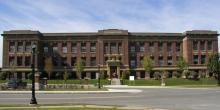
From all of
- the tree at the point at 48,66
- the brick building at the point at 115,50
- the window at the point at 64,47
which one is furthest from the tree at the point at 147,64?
the tree at the point at 48,66

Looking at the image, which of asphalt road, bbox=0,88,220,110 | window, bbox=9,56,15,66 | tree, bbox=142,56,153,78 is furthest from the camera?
window, bbox=9,56,15,66

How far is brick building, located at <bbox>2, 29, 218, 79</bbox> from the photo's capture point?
103 meters

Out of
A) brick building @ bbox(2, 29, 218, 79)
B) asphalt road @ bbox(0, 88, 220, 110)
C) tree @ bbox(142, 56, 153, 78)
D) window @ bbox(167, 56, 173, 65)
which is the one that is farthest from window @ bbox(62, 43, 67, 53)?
asphalt road @ bbox(0, 88, 220, 110)

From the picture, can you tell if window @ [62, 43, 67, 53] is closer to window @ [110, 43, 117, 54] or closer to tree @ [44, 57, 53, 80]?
tree @ [44, 57, 53, 80]

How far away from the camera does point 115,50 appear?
104m

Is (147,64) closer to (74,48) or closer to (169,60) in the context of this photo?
(169,60)

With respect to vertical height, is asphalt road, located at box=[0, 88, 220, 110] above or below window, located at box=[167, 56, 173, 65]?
below

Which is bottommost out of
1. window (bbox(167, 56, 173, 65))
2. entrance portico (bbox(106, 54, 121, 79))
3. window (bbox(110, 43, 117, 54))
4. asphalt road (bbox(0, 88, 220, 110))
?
asphalt road (bbox(0, 88, 220, 110))

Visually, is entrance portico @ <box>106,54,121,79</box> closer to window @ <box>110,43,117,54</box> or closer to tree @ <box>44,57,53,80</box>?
window @ <box>110,43,117,54</box>

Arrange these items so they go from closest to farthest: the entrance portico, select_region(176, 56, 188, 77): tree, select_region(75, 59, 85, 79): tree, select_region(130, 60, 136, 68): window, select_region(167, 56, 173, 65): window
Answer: select_region(176, 56, 188, 77): tree → select_region(75, 59, 85, 79): tree → the entrance portico → select_region(130, 60, 136, 68): window → select_region(167, 56, 173, 65): window

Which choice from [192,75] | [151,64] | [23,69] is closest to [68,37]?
[23,69]

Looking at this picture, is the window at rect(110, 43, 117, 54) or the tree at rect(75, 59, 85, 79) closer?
the tree at rect(75, 59, 85, 79)

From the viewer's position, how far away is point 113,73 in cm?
10088

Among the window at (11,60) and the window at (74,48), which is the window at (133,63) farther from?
the window at (11,60)
